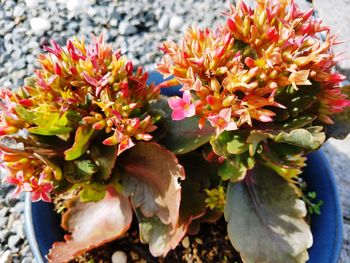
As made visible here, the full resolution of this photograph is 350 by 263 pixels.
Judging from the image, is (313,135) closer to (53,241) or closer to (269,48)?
(269,48)

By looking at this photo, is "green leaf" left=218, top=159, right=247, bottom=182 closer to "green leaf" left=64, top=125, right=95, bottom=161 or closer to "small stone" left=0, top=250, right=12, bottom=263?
"green leaf" left=64, top=125, right=95, bottom=161

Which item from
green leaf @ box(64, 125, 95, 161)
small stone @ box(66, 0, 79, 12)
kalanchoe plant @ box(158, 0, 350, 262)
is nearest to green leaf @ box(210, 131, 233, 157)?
kalanchoe plant @ box(158, 0, 350, 262)

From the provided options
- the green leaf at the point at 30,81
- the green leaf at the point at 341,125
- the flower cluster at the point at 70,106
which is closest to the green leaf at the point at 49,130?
the flower cluster at the point at 70,106

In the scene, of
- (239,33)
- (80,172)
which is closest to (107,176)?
(80,172)

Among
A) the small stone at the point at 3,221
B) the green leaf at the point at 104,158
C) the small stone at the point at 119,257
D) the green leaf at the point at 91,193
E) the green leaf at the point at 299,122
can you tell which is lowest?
the small stone at the point at 3,221

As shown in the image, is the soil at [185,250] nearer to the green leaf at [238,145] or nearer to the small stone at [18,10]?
the green leaf at [238,145]

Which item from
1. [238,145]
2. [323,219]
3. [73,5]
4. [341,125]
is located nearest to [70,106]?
[238,145]
